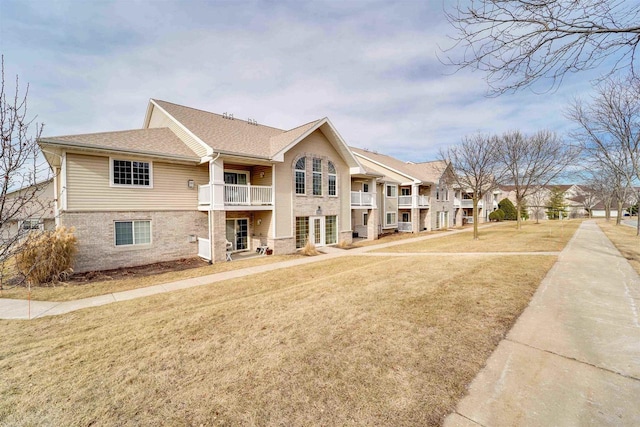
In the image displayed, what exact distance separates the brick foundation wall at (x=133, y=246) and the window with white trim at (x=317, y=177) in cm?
698

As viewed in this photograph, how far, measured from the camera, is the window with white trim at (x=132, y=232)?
12.3 metres

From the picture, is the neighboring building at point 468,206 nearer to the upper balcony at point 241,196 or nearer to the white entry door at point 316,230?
the white entry door at point 316,230

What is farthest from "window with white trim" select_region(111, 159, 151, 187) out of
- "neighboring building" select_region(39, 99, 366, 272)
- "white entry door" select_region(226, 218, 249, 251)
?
"white entry door" select_region(226, 218, 249, 251)

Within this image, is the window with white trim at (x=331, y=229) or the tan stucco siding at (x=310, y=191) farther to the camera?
the window with white trim at (x=331, y=229)

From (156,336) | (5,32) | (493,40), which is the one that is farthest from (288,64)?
(156,336)

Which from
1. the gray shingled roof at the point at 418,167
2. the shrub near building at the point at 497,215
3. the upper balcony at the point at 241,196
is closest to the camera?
the upper balcony at the point at 241,196

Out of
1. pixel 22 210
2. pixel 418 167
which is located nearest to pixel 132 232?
pixel 22 210

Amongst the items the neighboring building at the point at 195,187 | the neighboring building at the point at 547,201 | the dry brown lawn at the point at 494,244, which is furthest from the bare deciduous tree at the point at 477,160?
the neighboring building at the point at 547,201

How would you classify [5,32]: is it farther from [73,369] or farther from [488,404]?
[488,404]

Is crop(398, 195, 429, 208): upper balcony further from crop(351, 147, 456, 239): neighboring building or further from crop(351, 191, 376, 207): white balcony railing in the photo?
crop(351, 191, 376, 207): white balcony railing

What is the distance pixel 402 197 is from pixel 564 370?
26.5 meters

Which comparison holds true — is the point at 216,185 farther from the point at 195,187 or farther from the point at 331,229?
the point at 331,229

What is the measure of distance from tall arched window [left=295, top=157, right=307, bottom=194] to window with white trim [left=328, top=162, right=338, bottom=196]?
2.36 metres

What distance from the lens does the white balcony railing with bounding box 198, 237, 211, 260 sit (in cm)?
1355
